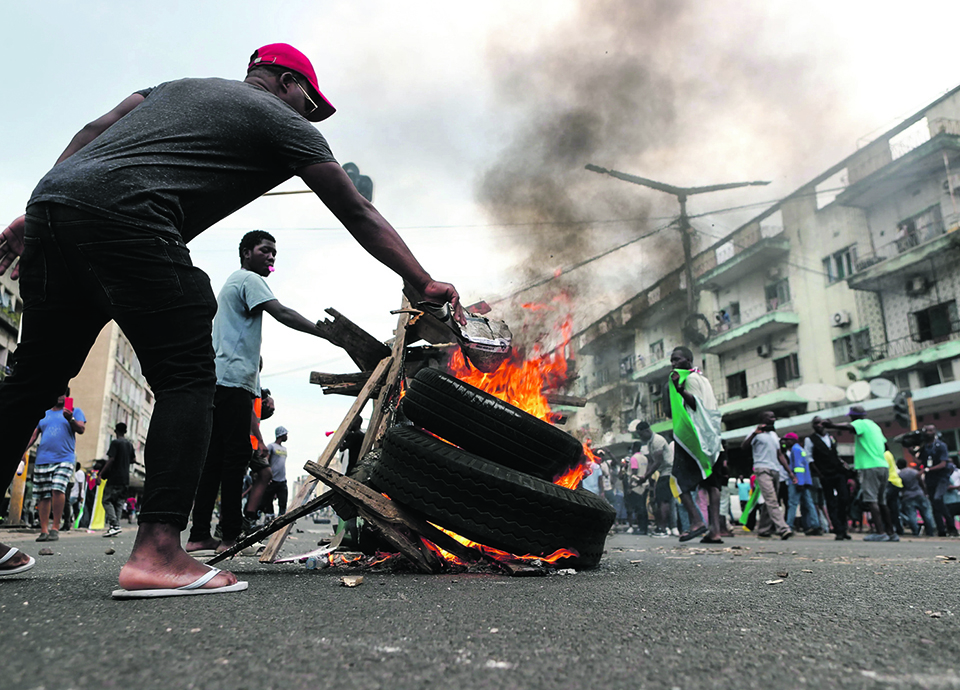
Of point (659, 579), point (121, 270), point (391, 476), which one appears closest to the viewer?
point (121, 270)

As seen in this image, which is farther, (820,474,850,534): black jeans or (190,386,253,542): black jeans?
(820,474,850,534): black jeans

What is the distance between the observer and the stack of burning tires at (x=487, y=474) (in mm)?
3066

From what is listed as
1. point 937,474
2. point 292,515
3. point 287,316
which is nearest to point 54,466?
point 287,316

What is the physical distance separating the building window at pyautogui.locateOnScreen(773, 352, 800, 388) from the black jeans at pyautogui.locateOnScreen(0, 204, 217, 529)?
3206cm

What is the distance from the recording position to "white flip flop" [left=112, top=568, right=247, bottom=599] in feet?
6.53

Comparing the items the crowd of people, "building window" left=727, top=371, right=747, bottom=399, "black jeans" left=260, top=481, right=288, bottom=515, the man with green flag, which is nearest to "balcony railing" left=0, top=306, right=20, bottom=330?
"black jeans" left=260, top=481, right=288, bottom=515

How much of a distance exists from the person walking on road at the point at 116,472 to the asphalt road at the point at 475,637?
9.44m

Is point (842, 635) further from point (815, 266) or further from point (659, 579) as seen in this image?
point (815, 266)

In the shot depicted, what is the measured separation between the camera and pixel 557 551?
3271 millimetres

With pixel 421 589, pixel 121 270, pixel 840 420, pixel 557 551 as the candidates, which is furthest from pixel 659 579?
pixel 840 420

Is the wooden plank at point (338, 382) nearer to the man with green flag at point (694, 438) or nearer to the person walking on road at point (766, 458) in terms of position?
the man with green flag at point (694, 438)

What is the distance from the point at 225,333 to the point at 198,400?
2257 mm

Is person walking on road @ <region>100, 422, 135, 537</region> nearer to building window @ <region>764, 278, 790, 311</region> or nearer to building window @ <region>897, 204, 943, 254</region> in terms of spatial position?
building window @ <region>897, 204, 943, 254</region>

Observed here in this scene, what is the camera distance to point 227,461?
14.1 ft
